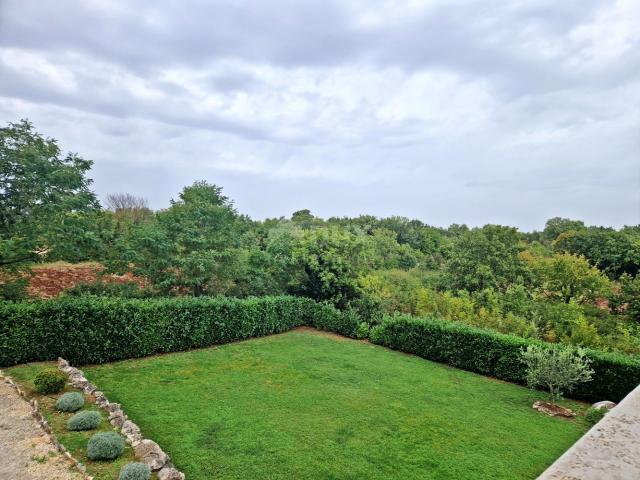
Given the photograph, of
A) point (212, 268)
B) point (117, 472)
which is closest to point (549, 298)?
point (212, 268)

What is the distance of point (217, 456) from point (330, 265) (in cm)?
1315

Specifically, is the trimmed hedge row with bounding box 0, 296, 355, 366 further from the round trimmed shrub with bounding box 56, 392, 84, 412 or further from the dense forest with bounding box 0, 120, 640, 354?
the round trimmed shrub with bounding box 56, 392, 84, 412

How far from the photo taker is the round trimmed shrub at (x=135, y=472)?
5883 millimetres

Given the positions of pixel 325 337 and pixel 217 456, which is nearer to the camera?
pixel 217 456

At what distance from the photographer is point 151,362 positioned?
12672 millimetres

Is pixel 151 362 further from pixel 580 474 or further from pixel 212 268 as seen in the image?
pixel 580 474

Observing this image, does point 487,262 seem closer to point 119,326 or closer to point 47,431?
point 119,326

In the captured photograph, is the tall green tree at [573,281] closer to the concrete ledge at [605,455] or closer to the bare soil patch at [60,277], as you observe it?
the concrete ledge at [605,455]

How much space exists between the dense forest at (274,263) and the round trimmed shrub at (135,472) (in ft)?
28.4

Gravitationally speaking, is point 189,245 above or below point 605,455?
above

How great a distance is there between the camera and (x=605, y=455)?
12.4 feet

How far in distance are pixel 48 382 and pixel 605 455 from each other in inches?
411

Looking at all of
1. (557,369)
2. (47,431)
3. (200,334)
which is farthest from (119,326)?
(557,369)

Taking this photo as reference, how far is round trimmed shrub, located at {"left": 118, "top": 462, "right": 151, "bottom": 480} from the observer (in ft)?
19.3
